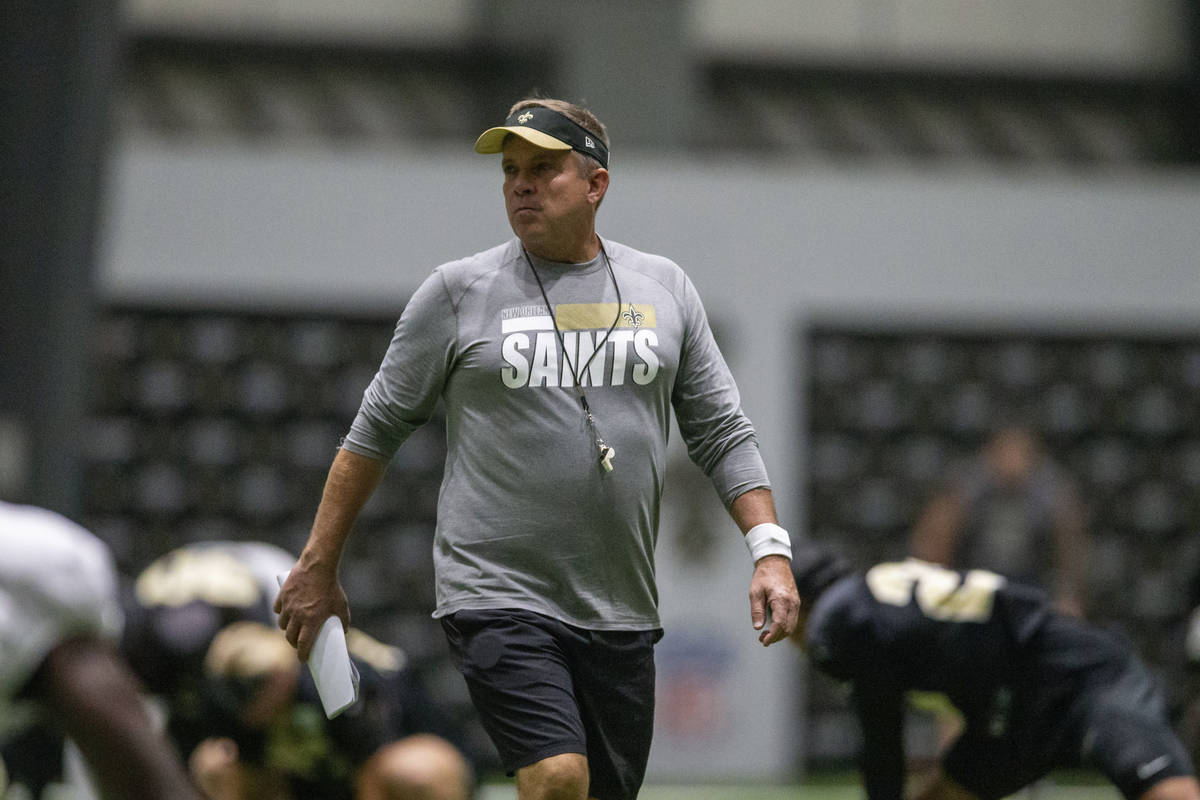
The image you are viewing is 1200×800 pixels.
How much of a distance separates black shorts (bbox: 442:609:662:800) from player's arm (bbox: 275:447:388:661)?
30 cm

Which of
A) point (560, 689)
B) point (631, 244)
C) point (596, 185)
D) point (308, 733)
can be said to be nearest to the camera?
point (560, 689)

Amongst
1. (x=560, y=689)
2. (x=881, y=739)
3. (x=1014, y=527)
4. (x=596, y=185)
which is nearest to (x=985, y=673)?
(x=881, y=739)

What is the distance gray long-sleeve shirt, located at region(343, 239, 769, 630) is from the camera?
4059 millimetres

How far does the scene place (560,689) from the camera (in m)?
3.97

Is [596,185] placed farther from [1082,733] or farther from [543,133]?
[1082,733]

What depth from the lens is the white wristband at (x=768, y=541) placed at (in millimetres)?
4043

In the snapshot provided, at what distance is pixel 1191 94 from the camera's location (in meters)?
13.7

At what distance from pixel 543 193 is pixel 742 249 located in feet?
Answer: 25.4

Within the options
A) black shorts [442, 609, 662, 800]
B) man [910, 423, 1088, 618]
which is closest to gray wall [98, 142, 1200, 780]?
man [910, 423, 1088, 618]

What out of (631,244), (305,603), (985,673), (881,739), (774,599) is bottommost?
(881,739)

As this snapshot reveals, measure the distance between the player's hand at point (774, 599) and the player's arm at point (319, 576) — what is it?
911 mm

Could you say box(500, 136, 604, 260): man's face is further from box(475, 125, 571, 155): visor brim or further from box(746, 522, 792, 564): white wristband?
box(746, 522, 792, 564): white wristband

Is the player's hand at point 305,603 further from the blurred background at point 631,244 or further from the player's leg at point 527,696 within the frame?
the blurred background at point 631,244

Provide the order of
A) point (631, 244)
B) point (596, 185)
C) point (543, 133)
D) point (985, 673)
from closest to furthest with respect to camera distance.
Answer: point (543, 133) < point (596, 185) < point (985, 673) < point (631, 244)
